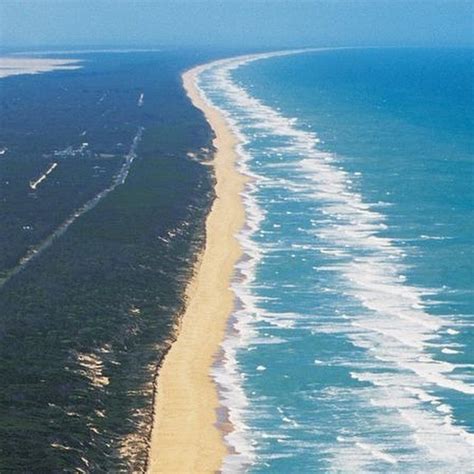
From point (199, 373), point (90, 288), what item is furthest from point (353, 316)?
point (90, 288)

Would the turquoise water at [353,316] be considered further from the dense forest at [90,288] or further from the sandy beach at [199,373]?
the dense forest at [90,288]

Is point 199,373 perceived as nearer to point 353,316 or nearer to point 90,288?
point 353,316

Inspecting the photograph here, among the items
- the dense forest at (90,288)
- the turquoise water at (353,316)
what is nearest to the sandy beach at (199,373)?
the dense forest at (90,288)

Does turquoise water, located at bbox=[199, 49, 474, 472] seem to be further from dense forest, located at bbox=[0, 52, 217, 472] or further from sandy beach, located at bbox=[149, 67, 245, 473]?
dense forest, located at bbox=[0, 52, 217, 472]

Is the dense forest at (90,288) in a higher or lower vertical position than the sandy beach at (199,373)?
higher

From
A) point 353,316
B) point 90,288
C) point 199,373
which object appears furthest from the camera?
point 90,288

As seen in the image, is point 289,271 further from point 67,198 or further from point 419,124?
point 419,124
